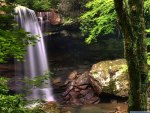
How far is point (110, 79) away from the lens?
17844 mm

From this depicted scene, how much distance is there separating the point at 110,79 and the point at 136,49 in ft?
40.2

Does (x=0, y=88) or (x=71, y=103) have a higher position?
(x=0, y=88)

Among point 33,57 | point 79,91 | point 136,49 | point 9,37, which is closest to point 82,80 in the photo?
point 79,91

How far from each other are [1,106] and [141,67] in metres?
2.67

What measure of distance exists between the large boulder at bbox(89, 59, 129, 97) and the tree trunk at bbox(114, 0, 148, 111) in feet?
37.8

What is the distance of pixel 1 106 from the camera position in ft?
16.8

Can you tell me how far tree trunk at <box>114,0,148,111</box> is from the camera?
5664mm

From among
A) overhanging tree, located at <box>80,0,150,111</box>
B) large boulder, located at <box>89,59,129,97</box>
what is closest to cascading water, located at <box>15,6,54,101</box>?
large boulder, located at <box>89,59,129,97</box>

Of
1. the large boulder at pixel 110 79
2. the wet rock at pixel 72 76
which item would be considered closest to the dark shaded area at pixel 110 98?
the large boulder at pixel 110 79

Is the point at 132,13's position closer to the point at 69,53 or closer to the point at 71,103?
the point at 71,103

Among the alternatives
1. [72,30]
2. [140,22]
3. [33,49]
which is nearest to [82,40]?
[72,30]

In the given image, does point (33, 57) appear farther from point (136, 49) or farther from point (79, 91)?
point (136, 49)

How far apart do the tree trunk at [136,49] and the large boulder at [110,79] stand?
37.8ft

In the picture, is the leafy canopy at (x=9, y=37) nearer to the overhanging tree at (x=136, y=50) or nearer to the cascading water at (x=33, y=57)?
the overhanging tree at (x=136, y=50)
